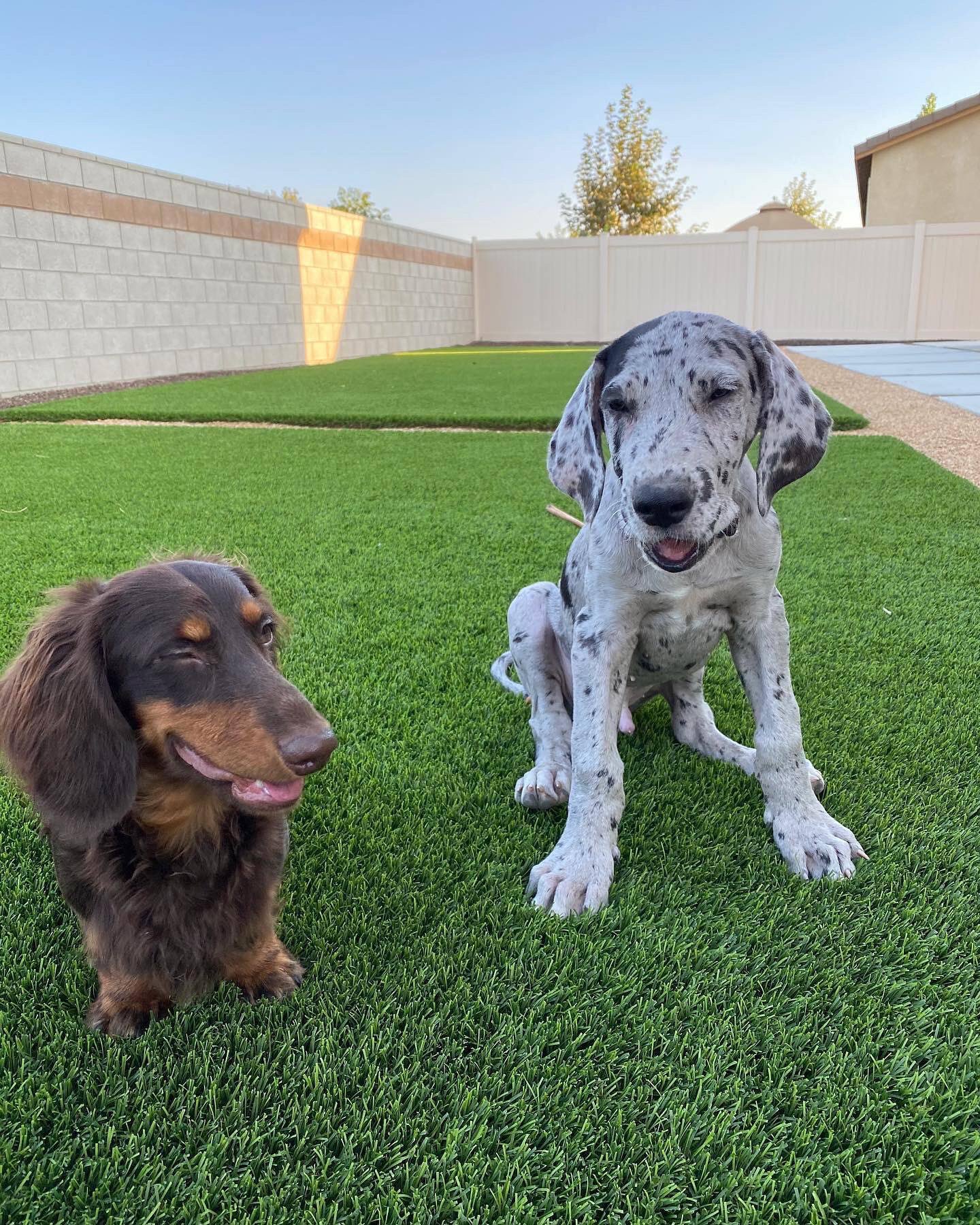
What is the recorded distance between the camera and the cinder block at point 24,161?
12.9 m

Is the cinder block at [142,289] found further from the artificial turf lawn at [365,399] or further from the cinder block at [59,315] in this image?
the artificial turf lawn at [365,399]

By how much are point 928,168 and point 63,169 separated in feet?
93.7

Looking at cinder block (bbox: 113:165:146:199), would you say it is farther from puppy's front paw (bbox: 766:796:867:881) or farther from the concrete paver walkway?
puppy's front paw (bbox: 766:796:867:881)

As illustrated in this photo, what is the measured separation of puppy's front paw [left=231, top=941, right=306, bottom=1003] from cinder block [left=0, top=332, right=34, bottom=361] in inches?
563

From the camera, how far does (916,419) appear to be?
10703mm

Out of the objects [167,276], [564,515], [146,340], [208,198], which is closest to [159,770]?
[564,515]

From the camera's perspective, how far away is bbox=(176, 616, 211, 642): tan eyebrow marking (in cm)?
196

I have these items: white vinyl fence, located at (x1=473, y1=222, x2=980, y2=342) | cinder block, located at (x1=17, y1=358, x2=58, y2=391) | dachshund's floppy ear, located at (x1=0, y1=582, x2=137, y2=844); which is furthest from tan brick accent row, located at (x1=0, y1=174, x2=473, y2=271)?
dachshund's floppy ear, located at (x1=0, y1=582, x2=137, y2=844)

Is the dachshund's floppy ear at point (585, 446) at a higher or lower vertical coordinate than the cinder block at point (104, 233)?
lower

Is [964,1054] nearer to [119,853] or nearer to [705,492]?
[705,492]

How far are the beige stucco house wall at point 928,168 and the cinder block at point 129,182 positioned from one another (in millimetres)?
25071

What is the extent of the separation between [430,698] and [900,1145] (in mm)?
2309

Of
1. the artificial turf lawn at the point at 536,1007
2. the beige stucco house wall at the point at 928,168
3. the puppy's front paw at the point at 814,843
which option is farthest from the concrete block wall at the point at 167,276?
the beige stucco house wall at the point at 928,168

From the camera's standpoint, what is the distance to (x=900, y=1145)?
1.61 meters
